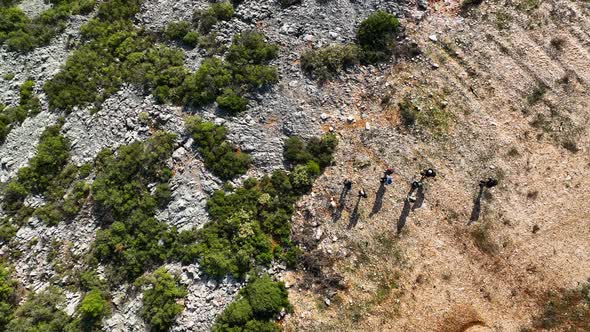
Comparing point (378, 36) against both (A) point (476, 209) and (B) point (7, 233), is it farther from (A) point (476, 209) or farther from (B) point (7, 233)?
(B) point (7, 233)

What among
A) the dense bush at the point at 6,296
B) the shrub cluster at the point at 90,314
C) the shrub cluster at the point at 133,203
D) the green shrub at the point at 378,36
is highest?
the green shrub at the point at 378,36

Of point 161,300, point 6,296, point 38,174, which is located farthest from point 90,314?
point 38,174

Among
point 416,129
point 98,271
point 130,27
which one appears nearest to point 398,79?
point 416,129

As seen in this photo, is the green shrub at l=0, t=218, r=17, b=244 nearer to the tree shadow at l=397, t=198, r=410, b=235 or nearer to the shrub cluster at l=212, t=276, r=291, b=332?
the shrub cluster at l=212, t=276, r=291, b=332

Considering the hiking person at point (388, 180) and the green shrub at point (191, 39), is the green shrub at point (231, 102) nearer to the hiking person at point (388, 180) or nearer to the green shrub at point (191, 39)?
the green shrub at point (191, 39)

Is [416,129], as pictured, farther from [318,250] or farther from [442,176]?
[318,250]

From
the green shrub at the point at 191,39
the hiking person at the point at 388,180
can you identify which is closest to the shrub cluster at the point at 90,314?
the green shrub at the point at 191,39

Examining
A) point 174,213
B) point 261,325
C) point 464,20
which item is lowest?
point 261,325
